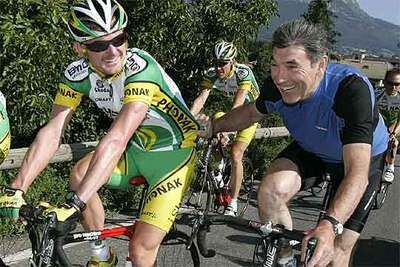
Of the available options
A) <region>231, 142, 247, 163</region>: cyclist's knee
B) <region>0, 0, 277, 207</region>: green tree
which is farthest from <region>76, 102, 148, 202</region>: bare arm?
<region>231, 142, 247, 163</region>: cyclist's knee

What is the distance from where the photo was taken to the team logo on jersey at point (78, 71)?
4.02 meters

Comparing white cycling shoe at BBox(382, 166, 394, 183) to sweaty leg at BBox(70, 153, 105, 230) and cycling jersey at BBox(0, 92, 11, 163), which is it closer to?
sweaty leg at BBox(70, 153, 105, 230)

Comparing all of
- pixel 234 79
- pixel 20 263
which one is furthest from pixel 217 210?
pixel 20 263

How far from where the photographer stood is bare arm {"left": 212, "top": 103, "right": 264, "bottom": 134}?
13.2ft

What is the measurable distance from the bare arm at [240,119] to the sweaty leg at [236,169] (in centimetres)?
381

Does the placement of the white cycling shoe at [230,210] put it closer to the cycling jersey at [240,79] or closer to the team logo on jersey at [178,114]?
the cycling jersey at [240,79]

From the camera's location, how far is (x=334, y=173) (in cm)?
388

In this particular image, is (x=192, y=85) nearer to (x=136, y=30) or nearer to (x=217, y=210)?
(x=136, y=30)

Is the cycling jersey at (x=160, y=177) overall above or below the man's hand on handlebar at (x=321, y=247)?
below

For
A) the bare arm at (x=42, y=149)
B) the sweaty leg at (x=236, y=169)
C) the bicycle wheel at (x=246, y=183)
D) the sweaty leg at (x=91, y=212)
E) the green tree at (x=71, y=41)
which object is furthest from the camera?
the bicycle wheel at (x=246, y=183)

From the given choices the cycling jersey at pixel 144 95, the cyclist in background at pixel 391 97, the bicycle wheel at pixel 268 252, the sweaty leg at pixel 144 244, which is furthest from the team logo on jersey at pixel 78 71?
the cyclist in background at pixel 391 97

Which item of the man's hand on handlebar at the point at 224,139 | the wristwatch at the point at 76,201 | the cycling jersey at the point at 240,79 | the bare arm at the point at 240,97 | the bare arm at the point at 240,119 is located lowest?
the man's hand on handlebar at the point at 224,139

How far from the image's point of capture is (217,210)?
8.10 metres

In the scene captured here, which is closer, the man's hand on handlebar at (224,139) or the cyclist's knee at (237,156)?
the man's hand on handlebar at (224,139)
